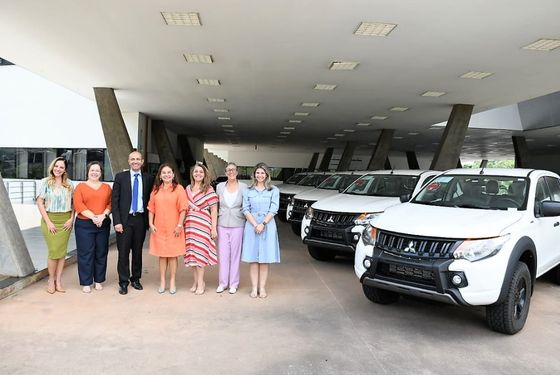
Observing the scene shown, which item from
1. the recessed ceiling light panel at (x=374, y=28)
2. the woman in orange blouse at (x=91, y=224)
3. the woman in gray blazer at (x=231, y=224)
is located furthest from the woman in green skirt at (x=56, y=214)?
the recessed ceiling light panel at (x=374, y=28)

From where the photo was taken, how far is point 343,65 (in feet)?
32.3

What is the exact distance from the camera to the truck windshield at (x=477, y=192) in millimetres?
5059

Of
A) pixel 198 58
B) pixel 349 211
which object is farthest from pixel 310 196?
pixel 198 58

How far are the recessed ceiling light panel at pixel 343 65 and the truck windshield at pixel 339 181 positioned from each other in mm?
3073

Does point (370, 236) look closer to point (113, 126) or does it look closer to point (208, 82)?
point (208, 82)

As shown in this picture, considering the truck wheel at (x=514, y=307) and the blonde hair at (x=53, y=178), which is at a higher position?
the blonde hair at (x=53, y=178)

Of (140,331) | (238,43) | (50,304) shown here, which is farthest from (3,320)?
(238,43)

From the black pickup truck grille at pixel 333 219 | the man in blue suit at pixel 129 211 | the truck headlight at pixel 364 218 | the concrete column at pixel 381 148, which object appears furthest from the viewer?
the concrete column at pixel 381 148

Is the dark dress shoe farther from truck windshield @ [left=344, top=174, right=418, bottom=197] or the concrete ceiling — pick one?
truck windshield @ [left=344, top=174, right=418, bottom=197]

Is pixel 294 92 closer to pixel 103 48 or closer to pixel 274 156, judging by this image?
pixel 103 48

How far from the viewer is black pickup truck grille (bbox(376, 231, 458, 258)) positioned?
4168mm

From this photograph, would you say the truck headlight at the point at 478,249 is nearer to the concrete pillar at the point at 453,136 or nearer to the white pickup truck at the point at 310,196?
the white pickup truck at the point at 310,196

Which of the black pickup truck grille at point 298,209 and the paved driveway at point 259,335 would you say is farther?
the black pickup truck grille at point 298,209

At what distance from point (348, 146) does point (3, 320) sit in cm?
2792
